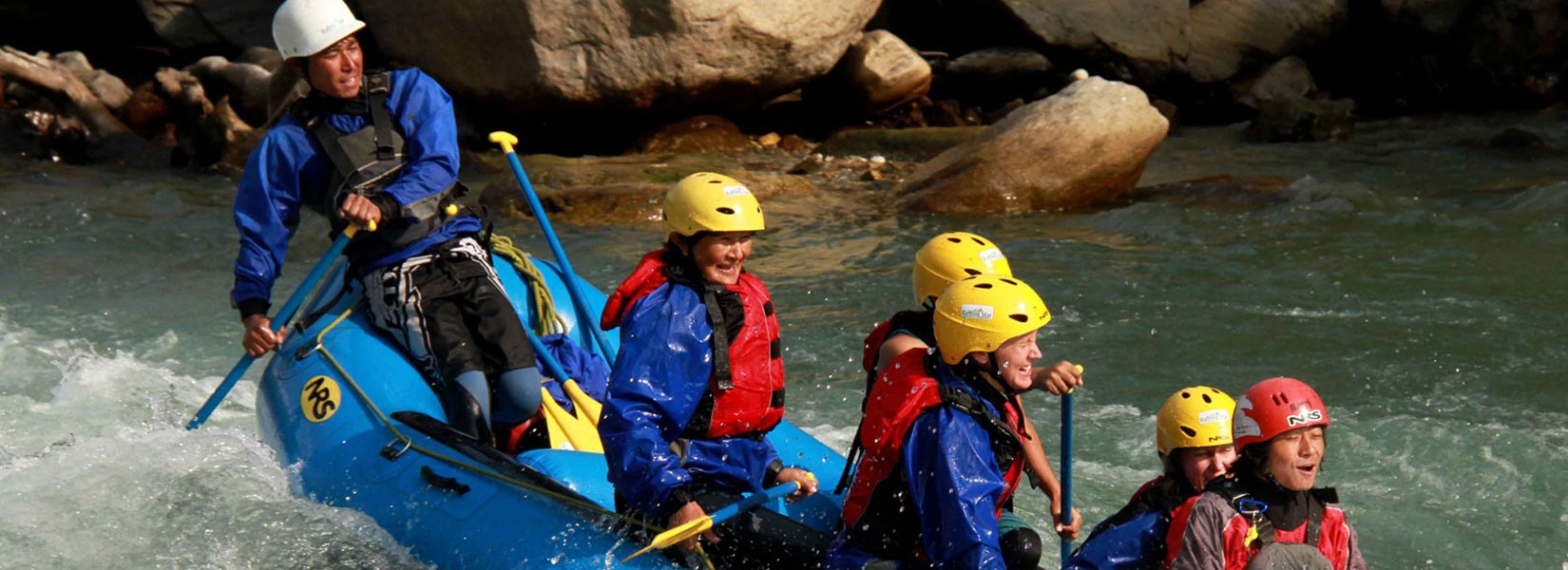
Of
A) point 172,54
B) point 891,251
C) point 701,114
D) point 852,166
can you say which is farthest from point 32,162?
point 891,251

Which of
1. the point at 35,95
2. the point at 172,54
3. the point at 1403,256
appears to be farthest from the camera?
the point at 172,54

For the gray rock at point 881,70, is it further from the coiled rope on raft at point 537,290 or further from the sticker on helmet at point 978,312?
the sticker on helmet at point 978,312

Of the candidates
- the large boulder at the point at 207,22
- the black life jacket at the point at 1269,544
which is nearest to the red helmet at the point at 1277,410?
the black life jacket at the point at 1269,544

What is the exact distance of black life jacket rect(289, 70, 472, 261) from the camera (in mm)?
4820

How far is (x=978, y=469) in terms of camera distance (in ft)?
10.3

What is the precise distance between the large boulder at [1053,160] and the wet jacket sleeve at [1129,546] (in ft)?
22.6

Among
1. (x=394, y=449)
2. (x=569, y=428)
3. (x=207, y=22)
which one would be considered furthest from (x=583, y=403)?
(x=207, y=22)

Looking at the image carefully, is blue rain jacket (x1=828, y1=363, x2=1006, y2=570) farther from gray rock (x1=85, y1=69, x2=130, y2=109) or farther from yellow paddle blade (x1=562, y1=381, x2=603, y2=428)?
gray rock (x1=85, y1=69, x2=130, y2=109)

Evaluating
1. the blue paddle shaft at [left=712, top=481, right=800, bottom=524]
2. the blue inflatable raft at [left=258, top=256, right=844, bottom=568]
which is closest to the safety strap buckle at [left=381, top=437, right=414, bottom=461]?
the blue inflatable raft at [left=258, top=256, right=844, bottom=568]

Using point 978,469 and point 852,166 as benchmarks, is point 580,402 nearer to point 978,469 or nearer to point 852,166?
point 978,469

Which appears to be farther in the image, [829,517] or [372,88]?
[372,88]

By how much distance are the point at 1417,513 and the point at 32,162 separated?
10.7 m

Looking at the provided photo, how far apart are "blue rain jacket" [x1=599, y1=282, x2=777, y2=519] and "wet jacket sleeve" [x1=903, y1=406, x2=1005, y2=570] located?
60cm

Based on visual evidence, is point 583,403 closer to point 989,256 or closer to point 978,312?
point 989,256
